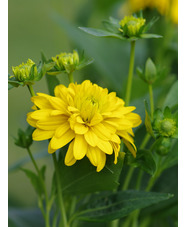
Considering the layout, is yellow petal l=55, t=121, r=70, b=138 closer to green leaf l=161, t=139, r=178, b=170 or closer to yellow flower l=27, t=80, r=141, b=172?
yellow flower l=27, t=80, r=141, b=172

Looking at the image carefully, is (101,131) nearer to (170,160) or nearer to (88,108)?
(88,108)

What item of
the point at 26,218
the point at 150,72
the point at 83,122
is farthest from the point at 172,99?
the point at 26,218

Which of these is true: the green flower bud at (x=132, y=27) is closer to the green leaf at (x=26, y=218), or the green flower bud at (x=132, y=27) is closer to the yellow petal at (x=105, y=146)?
the yellow petal at (x=105, y=146)

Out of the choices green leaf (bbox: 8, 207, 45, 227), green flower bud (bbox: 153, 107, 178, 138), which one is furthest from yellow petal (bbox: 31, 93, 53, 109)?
green leaf (bbox: 8, 207, 45, 227)

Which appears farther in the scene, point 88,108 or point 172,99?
point 172,99
